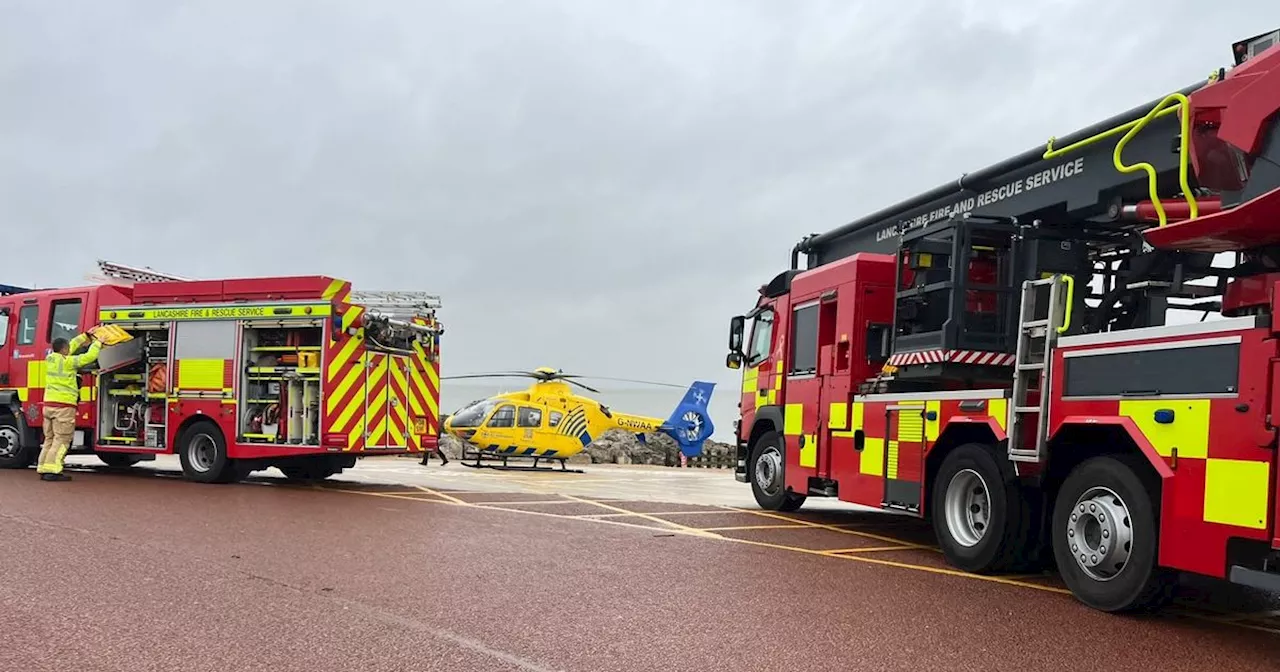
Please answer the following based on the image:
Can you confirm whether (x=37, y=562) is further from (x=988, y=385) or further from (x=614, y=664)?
(x=988, y=385)

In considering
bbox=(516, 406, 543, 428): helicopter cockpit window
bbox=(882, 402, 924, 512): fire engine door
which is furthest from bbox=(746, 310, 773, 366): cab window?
bbox=(516, 406, 543, 428): helicopter cockpit window

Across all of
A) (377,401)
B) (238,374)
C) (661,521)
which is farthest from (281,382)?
(661,521)

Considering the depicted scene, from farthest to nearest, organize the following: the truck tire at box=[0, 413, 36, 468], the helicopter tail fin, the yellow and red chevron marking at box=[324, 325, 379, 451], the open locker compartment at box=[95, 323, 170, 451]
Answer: the helicopter tail fin < the truck tire at box=[0, 413, 36, 468] < the open locker compartment at box=[95, 323, 170, 451] < the yellow and red chevron marking at box=[324, 325, 379, 451]

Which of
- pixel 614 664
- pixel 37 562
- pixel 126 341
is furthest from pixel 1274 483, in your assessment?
pixel 126 341

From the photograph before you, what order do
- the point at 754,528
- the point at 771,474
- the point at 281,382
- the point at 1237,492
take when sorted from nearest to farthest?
the point at 1237,492 < the point at 754,528 < the point at 771,474 < the point at 281,382

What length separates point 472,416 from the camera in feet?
74.8

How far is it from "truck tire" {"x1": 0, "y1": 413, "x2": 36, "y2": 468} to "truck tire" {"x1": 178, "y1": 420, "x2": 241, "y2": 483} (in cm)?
286

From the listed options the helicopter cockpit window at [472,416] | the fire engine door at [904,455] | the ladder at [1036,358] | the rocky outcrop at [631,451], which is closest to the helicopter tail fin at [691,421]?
the rocky outcrop at [631,451]

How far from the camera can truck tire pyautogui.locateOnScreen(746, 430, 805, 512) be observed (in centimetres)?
1159

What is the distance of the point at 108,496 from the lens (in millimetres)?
11094

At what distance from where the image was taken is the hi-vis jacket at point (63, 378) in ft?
43.1

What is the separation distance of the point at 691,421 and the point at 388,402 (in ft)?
46.5

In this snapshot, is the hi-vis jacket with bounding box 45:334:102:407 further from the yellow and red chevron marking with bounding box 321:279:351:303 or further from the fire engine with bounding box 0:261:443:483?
the yellow and red chevron marking with bounding box 321:279:351:303

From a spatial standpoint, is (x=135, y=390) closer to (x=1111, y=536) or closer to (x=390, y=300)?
(x=390, y=300)
